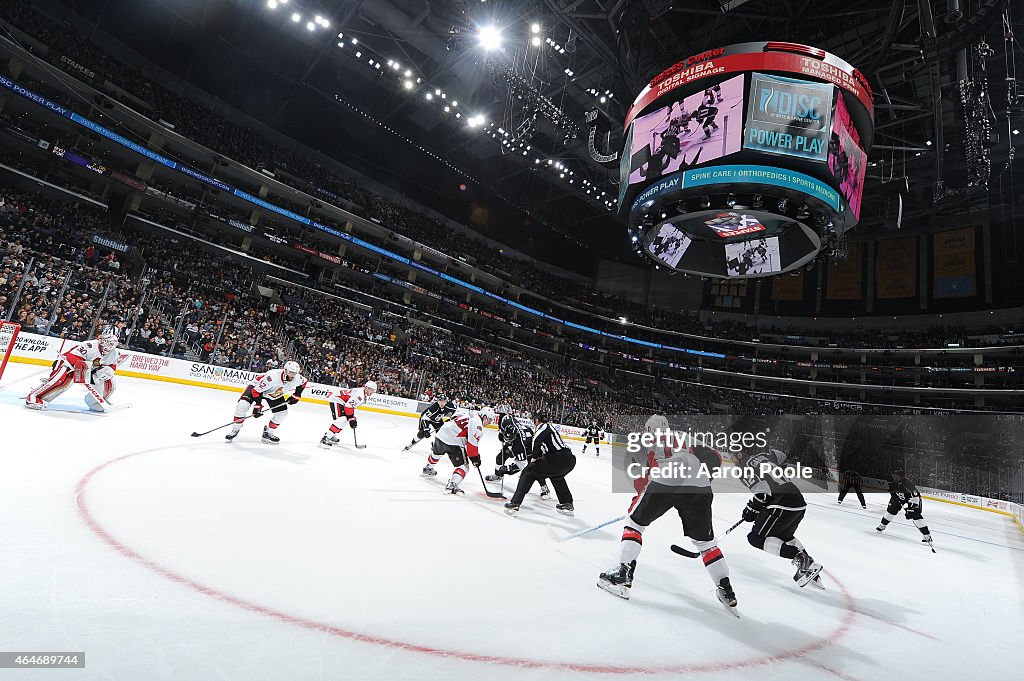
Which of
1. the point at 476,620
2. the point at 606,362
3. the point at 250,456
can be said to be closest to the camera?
the point at 476,620

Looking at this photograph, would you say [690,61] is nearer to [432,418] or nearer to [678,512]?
[432,418]

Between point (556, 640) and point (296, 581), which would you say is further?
point (296, 581)

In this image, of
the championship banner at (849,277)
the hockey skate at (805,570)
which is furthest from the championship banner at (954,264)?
the hockey skate at (805,570)

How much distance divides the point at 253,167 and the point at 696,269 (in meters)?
26.4

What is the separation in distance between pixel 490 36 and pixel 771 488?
16392 mm

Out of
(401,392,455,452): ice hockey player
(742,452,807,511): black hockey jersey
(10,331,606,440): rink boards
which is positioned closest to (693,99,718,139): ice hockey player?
(742,452,807,511): black hockey jersey

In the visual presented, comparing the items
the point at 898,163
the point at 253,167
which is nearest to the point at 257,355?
the point at 253,167

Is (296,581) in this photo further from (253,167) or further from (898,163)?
(898,163)

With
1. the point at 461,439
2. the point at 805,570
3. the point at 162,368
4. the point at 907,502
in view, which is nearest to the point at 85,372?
the point at 461,439

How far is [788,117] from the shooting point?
33.9ft

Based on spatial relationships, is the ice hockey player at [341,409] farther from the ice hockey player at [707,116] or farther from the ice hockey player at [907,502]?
the ice hockey player at [907,502]

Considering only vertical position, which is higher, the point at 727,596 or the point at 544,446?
the point at 544,446

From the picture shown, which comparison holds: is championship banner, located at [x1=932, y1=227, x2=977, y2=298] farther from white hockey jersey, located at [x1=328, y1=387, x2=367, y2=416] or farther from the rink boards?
white hockey jersey, located at [x1=328, y1=387, x2=367, y2=416]

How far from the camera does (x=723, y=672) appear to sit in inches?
111
